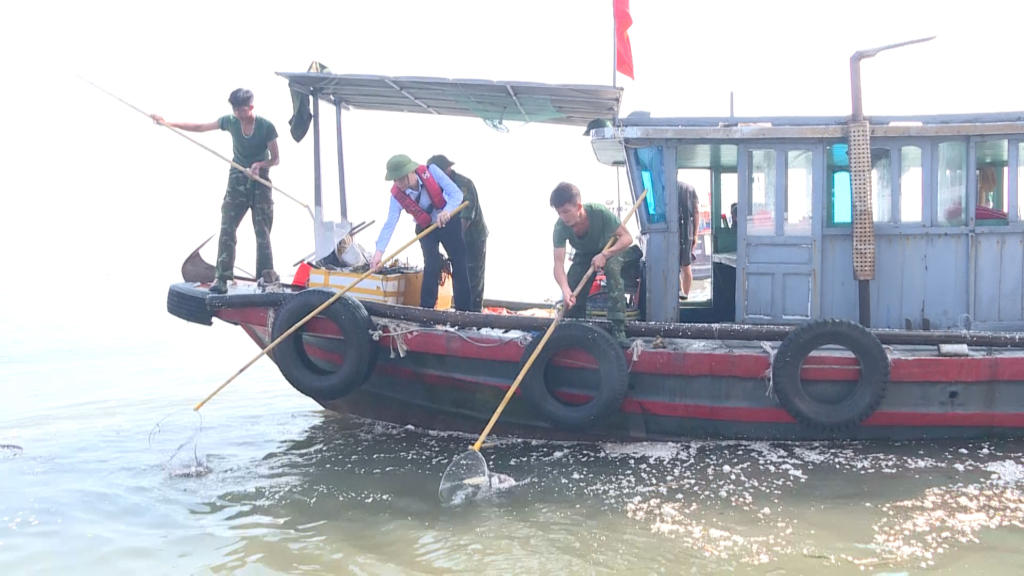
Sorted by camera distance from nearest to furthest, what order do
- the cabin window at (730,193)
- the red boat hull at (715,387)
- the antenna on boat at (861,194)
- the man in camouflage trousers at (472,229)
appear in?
the red boat hull at (715,387) < the antenna on boat at (861,194) < the man in camouflage trousers at (472,229) < the cabin window at (730,193)

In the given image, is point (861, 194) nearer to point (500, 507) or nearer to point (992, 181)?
point (992, 181)

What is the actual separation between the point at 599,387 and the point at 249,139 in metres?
3.81

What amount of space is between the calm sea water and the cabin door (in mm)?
1126

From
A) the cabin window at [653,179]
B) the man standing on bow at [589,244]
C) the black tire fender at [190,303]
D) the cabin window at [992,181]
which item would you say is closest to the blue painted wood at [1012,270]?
the cabin window at [992,181]

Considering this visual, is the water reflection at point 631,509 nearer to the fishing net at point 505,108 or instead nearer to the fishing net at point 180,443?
the fishing net at point 180,443

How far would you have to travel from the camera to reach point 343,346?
630 cm

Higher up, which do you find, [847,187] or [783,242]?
[847,187]

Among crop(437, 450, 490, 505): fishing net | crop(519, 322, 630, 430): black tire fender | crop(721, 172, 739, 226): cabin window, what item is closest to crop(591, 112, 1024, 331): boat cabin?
crop(519, 322, 630, 430): black tire fender

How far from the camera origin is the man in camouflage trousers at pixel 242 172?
263 inches

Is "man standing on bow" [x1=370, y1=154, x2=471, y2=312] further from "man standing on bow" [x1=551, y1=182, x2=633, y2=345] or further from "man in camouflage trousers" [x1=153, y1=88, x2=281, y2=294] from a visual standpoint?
"man in camouflage trousers" [x1=153, y1=88, x2=281, y2=294]

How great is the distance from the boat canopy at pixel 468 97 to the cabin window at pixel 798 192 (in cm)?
153

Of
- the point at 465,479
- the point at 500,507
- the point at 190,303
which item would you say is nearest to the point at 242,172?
the point at 190,303

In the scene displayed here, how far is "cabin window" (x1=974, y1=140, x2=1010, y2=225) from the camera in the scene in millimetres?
6051

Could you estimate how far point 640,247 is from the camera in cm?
669
